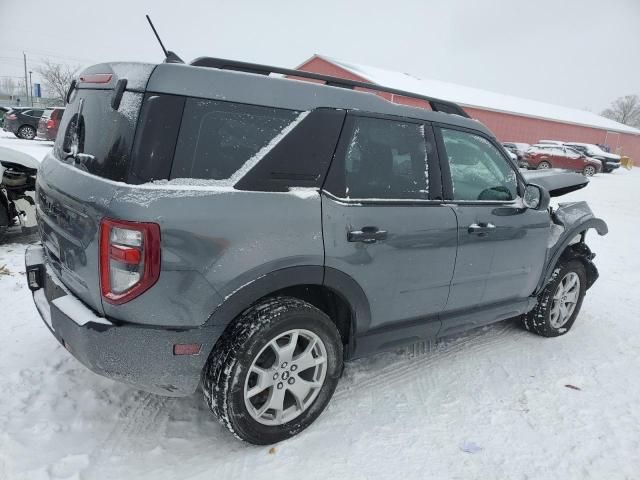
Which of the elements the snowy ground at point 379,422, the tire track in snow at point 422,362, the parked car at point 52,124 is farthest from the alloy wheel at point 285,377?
the parked car at point 52,124

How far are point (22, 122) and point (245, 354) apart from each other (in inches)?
908

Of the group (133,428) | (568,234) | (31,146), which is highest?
(568,234)

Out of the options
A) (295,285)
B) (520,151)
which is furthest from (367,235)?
(520,151)

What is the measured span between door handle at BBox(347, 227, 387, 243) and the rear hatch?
1.17 meters

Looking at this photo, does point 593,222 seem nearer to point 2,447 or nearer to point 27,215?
point 2,447

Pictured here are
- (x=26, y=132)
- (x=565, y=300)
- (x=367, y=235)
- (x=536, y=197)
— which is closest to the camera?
(x=367, y=235)

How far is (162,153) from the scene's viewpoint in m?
2.10

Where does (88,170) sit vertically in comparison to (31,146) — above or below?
above

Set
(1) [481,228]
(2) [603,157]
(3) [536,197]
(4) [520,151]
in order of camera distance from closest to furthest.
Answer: (1) [481,228]
(3) [536,197]
(4) [520,151]
(2) [603,157]

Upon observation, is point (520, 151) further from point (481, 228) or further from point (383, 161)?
point (383, 161)

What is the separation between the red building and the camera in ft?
98.3

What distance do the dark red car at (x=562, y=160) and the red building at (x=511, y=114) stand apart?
621 cm

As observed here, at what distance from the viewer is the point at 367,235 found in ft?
8.46

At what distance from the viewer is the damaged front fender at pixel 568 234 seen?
3.90 m
